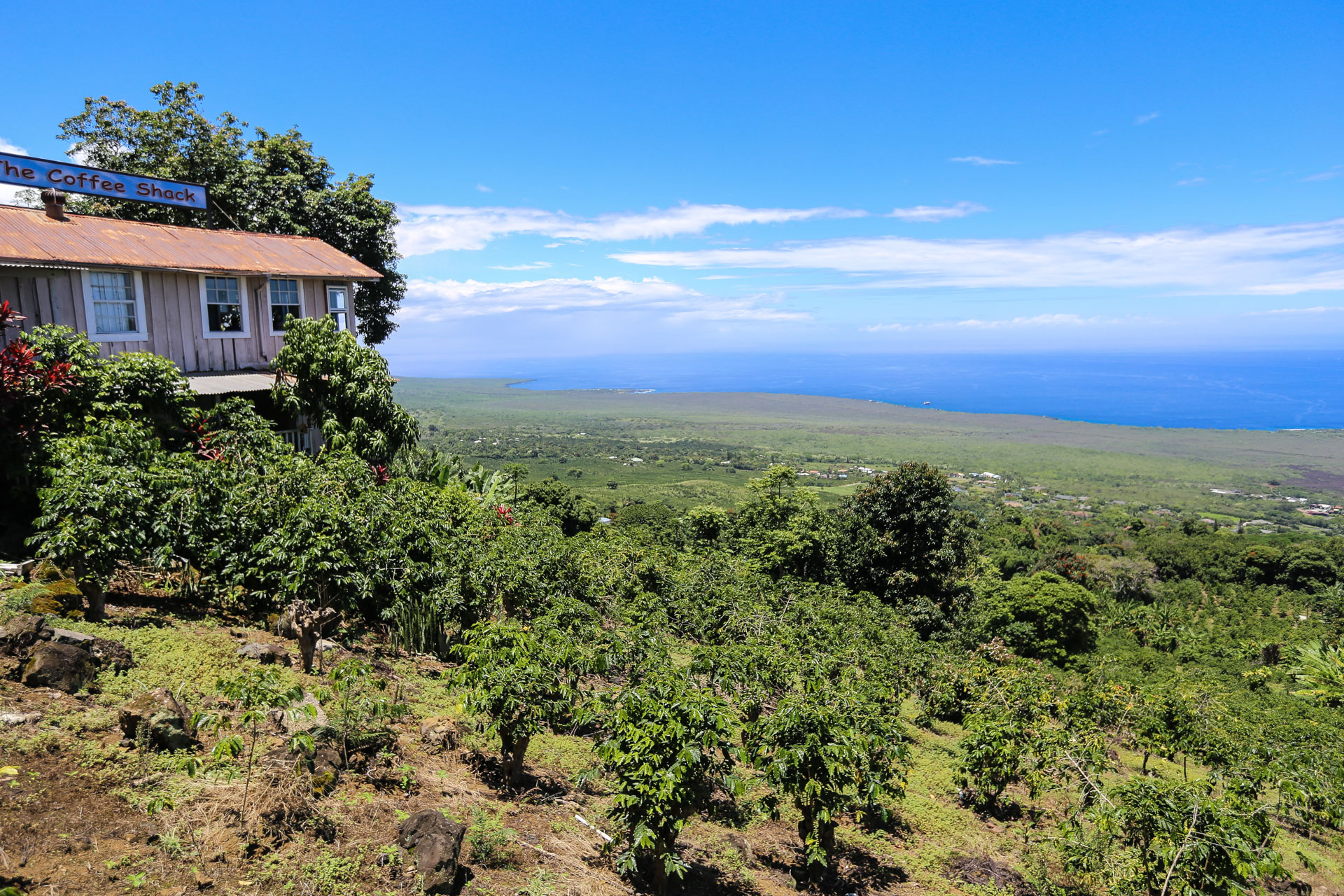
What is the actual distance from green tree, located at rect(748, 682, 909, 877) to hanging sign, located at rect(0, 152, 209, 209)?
52.1ft

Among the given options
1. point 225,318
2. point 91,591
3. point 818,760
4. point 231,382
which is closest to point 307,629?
point 91,591

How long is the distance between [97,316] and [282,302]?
3.68 m

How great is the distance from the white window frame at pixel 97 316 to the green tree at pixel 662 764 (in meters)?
12.8

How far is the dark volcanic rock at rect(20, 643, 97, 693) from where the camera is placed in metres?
5.83

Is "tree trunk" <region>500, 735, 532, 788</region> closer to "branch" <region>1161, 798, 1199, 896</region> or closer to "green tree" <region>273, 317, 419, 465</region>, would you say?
"branch" <region>1161, 798, 1199, 896</region>

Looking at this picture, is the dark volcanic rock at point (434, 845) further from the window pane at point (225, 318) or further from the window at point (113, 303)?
the window pane at point (225, 318)

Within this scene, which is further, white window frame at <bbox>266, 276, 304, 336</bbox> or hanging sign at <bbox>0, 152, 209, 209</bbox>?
white window frame at <bbox>266, 276, 304, 336</bbox>

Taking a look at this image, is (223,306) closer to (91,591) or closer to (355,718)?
(91,591)

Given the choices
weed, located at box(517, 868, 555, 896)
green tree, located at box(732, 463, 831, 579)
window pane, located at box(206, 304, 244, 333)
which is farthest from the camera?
green tree, located at box(732, 463, 831, 579)

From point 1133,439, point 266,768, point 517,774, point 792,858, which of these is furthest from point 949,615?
point 1133,439

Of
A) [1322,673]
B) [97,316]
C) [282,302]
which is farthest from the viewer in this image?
[1322,673]

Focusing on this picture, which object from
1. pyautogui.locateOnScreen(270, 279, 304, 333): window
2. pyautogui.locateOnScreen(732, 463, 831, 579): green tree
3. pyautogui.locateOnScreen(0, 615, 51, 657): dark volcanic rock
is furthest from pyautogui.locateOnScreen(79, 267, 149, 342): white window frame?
pyautogui.locateOnScreen(732, 463, 831, 579): green tree

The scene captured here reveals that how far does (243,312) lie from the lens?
48.0 feet

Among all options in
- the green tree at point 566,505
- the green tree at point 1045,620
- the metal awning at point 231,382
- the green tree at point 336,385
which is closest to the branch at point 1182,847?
the green tree at point 336,385
